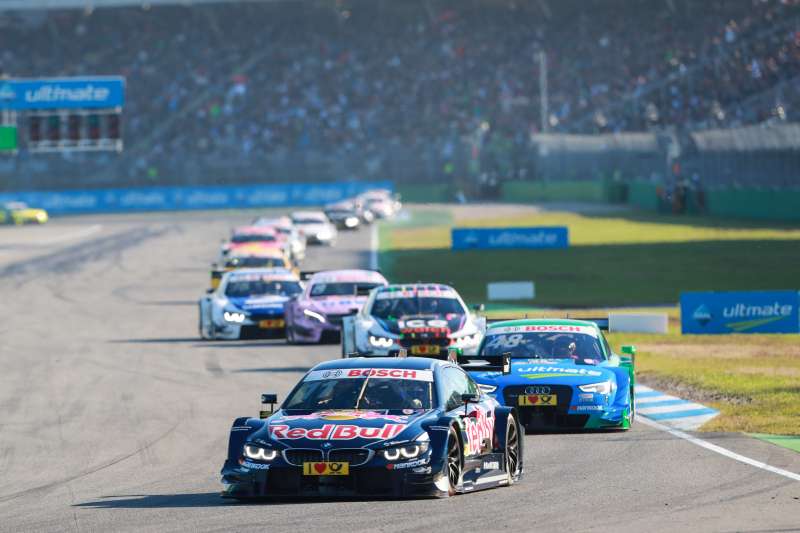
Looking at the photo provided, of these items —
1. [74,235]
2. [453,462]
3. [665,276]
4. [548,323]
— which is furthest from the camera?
[74,235]

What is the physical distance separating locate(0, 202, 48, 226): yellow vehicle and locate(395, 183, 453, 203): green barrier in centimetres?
2051

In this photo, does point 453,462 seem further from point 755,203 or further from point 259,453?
point 755,203

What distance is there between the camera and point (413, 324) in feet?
68.9

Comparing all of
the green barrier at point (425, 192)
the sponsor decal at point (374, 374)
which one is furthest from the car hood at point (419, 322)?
the green barrier at point (425, 192)

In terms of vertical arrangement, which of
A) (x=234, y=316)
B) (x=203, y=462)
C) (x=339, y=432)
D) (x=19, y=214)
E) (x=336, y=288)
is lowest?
(x=203, y=462)

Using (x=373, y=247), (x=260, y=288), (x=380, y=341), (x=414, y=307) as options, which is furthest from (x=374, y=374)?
(x=373, y=247)

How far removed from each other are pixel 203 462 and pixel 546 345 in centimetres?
423

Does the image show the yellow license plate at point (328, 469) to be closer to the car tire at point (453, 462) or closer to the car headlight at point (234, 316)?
the car tire at point (453, 462)

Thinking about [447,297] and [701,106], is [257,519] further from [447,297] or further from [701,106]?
[701,106]

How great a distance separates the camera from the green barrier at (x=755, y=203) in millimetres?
54594

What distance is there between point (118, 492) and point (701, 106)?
63574mm

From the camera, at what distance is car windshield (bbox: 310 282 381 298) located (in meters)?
26.2

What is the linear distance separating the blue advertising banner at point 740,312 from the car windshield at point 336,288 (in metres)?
5.44

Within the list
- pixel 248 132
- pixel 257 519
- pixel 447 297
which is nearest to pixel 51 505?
pixel 257 519
